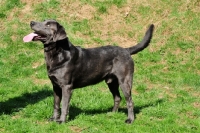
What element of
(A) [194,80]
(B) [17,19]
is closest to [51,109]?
(A) [194,80]

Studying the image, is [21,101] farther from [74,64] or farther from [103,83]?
[103,83]

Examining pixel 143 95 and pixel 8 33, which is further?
pixel 8 33

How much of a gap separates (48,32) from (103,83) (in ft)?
12.6

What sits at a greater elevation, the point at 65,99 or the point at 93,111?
the point at 65,99

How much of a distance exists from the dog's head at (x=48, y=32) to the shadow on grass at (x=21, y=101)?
6.17 feet

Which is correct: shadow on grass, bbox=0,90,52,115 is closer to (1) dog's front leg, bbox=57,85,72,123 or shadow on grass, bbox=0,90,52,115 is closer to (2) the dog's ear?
(1) dog's front leg, bbox=57,85,72,123

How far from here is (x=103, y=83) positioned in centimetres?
1020

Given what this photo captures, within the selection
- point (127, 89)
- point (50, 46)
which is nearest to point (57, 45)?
point (50, 46)

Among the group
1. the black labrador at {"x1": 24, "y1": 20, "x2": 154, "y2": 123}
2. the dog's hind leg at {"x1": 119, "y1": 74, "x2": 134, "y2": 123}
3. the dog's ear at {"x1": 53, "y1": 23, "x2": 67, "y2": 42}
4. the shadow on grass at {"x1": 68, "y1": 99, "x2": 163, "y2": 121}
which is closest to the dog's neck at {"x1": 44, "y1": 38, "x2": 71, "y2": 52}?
the black labrador at {"x1": 24, "y1": 20, "x2": 154, "y2": 123}

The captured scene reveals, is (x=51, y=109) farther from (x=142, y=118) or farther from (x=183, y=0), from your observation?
(x=183, y=0)

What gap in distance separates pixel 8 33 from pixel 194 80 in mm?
6635

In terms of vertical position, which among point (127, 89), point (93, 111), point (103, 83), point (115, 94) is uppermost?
point (127, 89)

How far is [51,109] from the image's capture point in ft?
25.3

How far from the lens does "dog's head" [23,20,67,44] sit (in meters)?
6.64
